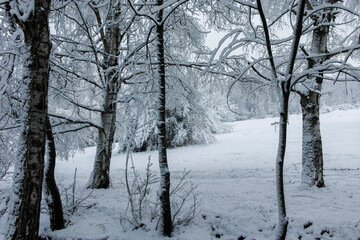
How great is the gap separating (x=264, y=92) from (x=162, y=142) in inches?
138

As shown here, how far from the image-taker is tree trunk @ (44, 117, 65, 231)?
3.41 metres

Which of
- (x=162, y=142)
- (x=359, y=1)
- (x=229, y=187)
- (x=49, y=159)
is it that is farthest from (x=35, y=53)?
(x=359, y=1)

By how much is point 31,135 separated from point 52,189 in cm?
127

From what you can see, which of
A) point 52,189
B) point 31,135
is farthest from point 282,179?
point 52,189

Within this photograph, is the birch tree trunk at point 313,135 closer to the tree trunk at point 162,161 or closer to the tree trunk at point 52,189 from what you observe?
the tree trunk at point 162,161

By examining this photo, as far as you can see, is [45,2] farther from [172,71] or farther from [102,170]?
[102,170]

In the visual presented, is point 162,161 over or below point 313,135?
below

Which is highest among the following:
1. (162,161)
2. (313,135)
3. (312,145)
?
(313,135)

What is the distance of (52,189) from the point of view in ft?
11.3

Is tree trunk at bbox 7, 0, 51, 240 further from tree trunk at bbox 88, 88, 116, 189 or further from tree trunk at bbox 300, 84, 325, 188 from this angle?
tree trunk at bbox 300, 84, 325, 188

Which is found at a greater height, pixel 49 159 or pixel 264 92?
pixel 264 92

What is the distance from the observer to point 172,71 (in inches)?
219

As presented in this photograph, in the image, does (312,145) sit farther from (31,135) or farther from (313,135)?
(31,135)

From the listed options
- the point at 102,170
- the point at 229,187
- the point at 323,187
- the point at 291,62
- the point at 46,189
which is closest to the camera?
the point at 291,62
